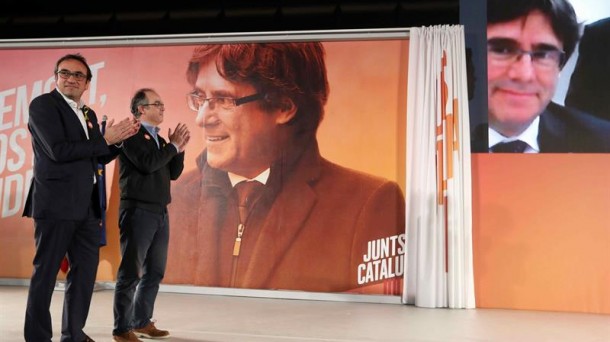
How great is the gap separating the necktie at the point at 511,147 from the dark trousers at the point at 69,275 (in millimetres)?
3417

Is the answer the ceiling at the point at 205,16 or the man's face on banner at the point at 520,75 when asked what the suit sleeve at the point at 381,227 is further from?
the ceiling at the point at 205,16

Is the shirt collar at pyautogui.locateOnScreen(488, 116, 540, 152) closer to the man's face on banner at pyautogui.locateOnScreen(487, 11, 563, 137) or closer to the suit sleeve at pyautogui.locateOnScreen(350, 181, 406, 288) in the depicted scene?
the man's face on banner at pyautogui.locateOnScreen(487, 11, 563, 137)

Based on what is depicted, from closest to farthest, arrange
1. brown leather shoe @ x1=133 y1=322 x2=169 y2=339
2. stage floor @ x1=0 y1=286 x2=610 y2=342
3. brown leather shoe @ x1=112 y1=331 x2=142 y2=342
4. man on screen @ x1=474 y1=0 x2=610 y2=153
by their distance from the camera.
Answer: brown leather shoe @ x1=112 y1=331 x2=142 y2=342
brown leather shoe @ x1=133 y1=322 x2=169 y2=339
stage floor @ x1=0 y1=286 x2=610 y2=342
man on screen @ x1=474 y1=0 x2=610 y2=153

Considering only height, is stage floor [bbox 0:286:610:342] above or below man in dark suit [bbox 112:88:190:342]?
below

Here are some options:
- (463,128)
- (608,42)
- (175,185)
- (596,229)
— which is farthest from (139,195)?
(608,42)

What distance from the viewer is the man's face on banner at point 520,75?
17.2ft

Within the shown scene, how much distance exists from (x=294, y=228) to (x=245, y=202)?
1.59 feet

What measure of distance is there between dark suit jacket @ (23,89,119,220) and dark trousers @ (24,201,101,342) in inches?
2.6

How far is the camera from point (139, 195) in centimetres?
340

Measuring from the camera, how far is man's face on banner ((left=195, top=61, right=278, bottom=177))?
5.61m

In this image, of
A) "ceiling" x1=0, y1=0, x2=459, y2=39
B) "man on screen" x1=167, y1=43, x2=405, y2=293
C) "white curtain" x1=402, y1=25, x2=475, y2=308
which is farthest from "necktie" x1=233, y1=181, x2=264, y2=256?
"ceiling" x1=0, y1=0, x2=459, y2=39

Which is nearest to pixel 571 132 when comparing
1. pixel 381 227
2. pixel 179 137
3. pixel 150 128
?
pixel 381 227

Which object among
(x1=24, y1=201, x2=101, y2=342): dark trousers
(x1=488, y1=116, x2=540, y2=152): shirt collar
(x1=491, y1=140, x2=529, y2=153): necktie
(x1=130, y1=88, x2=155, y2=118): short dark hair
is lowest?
(x1=24, y1=201, x2=101, y2=342): dark trousers

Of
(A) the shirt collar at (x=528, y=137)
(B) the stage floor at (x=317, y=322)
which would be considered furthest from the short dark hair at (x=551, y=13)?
(B) the stage floor at (x=317, y=322)
